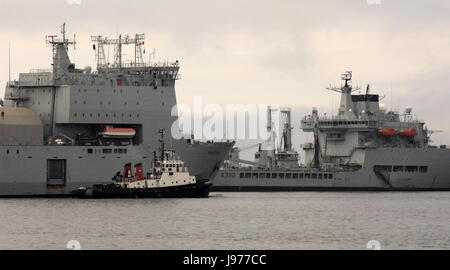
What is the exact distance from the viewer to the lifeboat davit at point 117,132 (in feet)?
213

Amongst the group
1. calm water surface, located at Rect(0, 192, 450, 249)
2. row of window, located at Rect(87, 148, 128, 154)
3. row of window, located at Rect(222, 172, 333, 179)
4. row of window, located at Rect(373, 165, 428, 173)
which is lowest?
calm water surface, located at Rect(0, 192, 450, 249)

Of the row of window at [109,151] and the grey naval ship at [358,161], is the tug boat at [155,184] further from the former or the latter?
the grey naval ship at [358,161]

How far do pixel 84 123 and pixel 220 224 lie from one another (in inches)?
769

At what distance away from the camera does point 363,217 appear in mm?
52125

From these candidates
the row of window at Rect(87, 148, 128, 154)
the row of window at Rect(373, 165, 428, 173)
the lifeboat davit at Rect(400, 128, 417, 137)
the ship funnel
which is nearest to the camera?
the row of window at Rect(87, 148, 128, 154)

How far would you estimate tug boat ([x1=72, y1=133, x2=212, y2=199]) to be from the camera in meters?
62.6

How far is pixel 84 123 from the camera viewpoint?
64.8 metres

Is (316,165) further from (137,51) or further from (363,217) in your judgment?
(363,217)

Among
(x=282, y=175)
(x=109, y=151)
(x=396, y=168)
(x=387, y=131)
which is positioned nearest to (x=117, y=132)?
(x=109, y=151)

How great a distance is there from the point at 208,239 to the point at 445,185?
4740 cm

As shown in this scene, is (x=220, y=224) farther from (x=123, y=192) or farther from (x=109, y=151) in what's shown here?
(x=109, y=151)

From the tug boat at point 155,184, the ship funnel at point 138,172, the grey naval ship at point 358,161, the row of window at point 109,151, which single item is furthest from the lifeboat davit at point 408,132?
the row of window at point 109,151

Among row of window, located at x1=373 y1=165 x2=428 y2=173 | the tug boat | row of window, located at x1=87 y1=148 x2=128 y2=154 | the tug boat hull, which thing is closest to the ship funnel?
the tug boat

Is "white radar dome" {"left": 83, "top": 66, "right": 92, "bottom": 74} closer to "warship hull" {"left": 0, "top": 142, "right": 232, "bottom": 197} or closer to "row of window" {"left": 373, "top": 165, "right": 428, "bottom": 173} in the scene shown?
"warship hull" {"left": 0, "top": 142, "right": 232, "bottom": 197}
